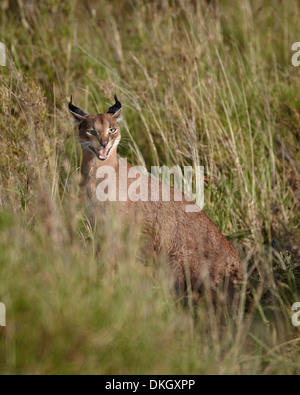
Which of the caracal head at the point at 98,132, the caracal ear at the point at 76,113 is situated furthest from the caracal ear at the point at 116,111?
the caracal ear at the point at 76,113

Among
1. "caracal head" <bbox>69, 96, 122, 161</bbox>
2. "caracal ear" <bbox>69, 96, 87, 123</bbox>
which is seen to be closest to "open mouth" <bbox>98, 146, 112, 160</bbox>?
"caracal head" <bbox>69, 96, 122, 161</bbox>

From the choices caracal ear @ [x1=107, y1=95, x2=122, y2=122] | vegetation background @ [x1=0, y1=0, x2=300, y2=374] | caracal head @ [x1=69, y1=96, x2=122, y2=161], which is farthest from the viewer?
caracal ear @ [x1=107, y1=95, x2=122, y2=122]

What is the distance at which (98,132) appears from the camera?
4.34 meters

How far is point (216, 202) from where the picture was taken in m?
5.18

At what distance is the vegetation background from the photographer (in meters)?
2.82

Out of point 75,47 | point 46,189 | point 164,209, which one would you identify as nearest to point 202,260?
point 164,209

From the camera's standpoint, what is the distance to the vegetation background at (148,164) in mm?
2818

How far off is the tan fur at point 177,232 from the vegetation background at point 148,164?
0.18m

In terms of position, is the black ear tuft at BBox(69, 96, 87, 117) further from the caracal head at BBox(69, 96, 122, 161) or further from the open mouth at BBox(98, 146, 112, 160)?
the open mouth at BBox(98, 146, 112, 160)

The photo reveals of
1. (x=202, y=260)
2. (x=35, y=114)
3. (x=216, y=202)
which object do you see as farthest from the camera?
(x=216, y=202)

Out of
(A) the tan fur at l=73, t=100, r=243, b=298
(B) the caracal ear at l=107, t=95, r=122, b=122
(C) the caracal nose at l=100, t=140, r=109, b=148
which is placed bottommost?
(A) the tan fur at l=73, t=100, r=243, b=298
